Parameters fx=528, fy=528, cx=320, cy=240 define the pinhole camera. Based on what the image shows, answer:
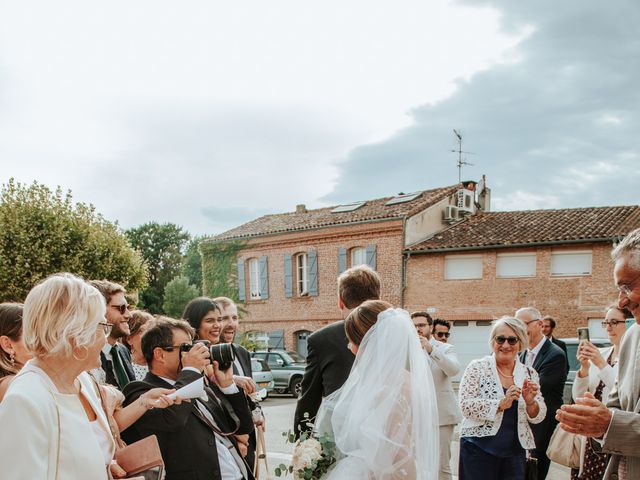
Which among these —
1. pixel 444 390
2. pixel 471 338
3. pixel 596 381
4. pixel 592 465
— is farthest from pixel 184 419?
pixel 471 338

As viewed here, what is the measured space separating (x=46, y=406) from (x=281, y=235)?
24925mm

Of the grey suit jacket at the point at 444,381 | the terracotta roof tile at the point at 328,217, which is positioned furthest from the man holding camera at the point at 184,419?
the terracotta roof tile at the point at 328,217

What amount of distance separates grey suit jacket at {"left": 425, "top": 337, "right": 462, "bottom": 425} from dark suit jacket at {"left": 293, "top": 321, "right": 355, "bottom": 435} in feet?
7.02

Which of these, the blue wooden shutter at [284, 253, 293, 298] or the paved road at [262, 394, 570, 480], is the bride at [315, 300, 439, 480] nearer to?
the paved road at [262, 394, 570, 480]

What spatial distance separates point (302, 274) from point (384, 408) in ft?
77.2

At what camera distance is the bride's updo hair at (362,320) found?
3.26 m

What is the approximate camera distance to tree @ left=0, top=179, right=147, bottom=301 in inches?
533

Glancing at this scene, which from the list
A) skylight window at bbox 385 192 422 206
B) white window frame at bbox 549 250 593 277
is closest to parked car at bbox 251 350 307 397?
skylight window at bbox 385 192 422 206

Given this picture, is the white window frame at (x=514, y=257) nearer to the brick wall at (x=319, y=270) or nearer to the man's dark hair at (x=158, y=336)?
the brick wall at (x=319, y=270)

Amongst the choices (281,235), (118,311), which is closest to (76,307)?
(118,311)

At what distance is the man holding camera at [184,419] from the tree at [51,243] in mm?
11961

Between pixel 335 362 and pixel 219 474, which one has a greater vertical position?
pixel 335 362

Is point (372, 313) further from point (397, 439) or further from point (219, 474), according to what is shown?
point (219, 474)

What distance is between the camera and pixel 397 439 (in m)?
2.91
